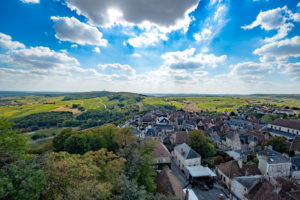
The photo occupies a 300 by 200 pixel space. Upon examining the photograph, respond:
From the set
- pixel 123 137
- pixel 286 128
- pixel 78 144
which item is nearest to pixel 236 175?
pixel 123 137

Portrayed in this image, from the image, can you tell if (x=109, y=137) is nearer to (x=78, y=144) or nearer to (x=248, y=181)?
(x=78, y=144)

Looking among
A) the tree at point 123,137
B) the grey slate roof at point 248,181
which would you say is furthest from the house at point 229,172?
the tree at point 123,137

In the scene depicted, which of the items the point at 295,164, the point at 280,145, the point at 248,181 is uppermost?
the point at 280,145

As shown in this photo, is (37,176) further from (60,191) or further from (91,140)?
(91,140)

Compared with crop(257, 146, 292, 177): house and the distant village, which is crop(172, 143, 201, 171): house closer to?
the distant village

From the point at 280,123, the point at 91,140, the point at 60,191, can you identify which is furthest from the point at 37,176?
the point at 280,123
